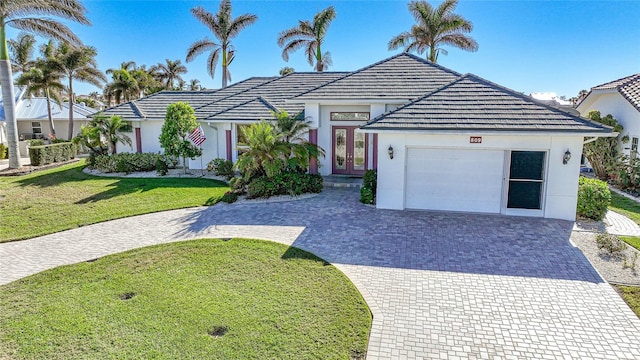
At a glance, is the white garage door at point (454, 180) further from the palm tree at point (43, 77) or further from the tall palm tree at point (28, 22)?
the palm tree at point (43, 77)

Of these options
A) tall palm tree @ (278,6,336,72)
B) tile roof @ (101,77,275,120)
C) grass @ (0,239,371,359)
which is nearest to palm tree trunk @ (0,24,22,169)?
tile roof @ (101,77,275,120)

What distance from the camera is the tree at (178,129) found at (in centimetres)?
1939

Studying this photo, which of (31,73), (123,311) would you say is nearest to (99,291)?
(123,311)

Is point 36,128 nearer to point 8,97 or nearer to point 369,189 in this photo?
point 8,97

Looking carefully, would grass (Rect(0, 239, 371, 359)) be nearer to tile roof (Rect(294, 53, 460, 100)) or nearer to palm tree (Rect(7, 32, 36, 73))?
tile roof (Rect(294, 53, 460, 100))

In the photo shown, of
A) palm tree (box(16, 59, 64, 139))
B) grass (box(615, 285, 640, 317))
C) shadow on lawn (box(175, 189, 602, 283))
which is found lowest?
grass (box(615, 285, 640, 317))

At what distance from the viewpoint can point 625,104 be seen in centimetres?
1928

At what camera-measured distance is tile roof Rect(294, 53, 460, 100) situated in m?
16.9

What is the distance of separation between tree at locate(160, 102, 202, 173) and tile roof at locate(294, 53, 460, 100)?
6.31m

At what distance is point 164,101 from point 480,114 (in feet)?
66.9

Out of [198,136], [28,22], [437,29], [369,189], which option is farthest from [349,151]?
[28,22]

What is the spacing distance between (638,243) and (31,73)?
39179 mm

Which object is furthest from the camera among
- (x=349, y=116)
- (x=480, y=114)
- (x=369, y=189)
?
(x=349, y=116)

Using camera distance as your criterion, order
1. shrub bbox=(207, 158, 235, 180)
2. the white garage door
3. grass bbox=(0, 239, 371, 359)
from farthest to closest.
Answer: shrub bbox=(207, 158, 235, 180)
the white garage door
grass bbox=(0, 239, 371, 359)
